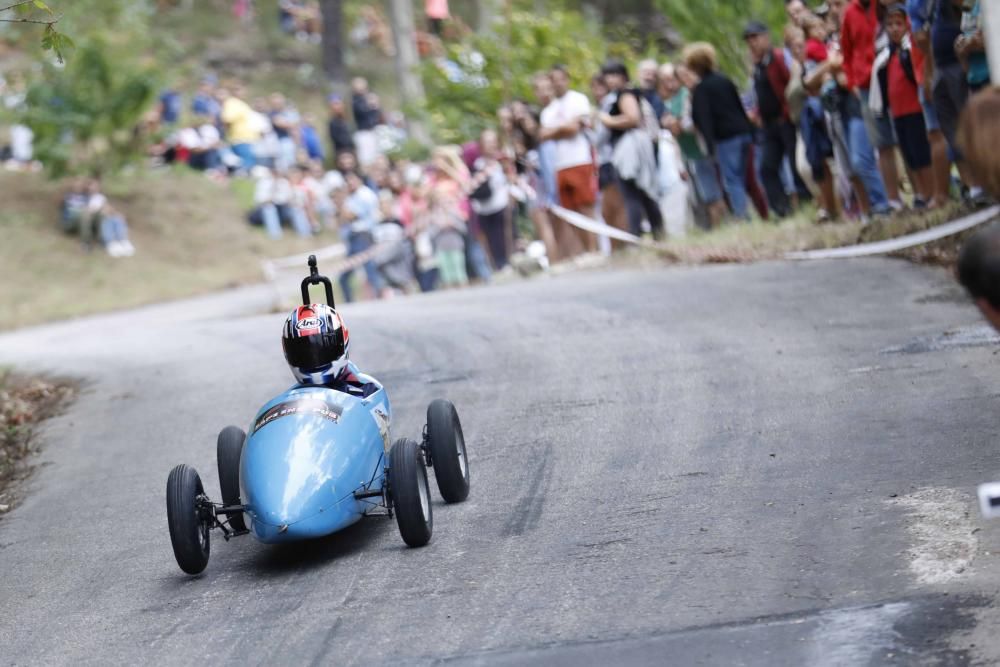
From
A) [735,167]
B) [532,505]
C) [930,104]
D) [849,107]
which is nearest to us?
[532,505]

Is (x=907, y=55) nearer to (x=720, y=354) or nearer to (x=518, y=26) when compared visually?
(x=720, y=354)

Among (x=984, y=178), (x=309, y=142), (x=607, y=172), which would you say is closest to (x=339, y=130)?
(x=309, y=142)

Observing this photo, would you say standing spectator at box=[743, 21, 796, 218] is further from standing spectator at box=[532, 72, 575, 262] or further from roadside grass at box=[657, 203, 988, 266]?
standing spectator at box=[532, 72, 575, 262]

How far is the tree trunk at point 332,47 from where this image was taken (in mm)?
41438

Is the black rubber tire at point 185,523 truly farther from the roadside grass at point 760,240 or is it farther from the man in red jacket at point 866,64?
the roadside grass at point 760,240

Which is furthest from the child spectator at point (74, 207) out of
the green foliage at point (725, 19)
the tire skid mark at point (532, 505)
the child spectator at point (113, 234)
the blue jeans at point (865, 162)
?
the tire skid mark at point (532, 505)

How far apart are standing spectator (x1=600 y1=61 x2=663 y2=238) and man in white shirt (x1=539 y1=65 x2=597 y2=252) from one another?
0.67 meters

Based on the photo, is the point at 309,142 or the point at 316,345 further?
the point at 309,142

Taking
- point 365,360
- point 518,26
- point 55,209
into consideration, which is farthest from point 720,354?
point 55,209

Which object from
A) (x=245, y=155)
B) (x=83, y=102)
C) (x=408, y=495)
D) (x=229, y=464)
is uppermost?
(x=83, y=102)

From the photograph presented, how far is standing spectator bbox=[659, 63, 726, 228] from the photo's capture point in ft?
62.3

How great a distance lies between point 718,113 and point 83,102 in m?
17.3

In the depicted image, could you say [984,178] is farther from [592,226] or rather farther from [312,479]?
[592,226]

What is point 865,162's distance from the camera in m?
15.8
